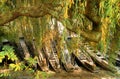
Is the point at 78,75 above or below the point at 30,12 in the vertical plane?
below

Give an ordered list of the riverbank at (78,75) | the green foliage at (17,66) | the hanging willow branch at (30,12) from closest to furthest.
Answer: the hanging willow branch at (30,12) → the green foliage at (17,66) → the riverbank at (78,75)

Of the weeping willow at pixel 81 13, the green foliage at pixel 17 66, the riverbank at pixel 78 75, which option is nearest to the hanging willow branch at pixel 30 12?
the weeping willow at pixel 81 13

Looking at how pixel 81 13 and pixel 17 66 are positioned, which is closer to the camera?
pixel 81 13

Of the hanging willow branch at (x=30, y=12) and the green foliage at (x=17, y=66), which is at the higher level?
the hanging willow branch at (x=30, y=12)

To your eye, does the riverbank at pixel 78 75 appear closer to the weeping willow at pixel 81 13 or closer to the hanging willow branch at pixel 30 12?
the weeping willow at pixel 81 13

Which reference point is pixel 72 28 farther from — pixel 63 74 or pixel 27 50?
pixel 27 50

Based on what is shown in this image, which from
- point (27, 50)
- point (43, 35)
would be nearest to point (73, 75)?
point (27, 50)

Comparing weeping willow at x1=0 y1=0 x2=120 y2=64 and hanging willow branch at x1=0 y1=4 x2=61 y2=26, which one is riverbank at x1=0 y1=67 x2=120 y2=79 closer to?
weeping willow at x1=0 y1=0 x2=120 y2=64

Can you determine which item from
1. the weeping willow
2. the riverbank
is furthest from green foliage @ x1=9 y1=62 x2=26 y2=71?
the riverbank

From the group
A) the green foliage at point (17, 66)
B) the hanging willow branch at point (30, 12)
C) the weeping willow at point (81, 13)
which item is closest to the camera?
the weeping willow at point (81, 13)

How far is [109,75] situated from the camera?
27.8 ft

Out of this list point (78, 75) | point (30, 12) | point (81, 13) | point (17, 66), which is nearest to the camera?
point (81, 13)

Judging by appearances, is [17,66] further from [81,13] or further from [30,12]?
[81,13]

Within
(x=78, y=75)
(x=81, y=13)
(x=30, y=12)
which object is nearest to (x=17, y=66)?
(x=30, y=12)
